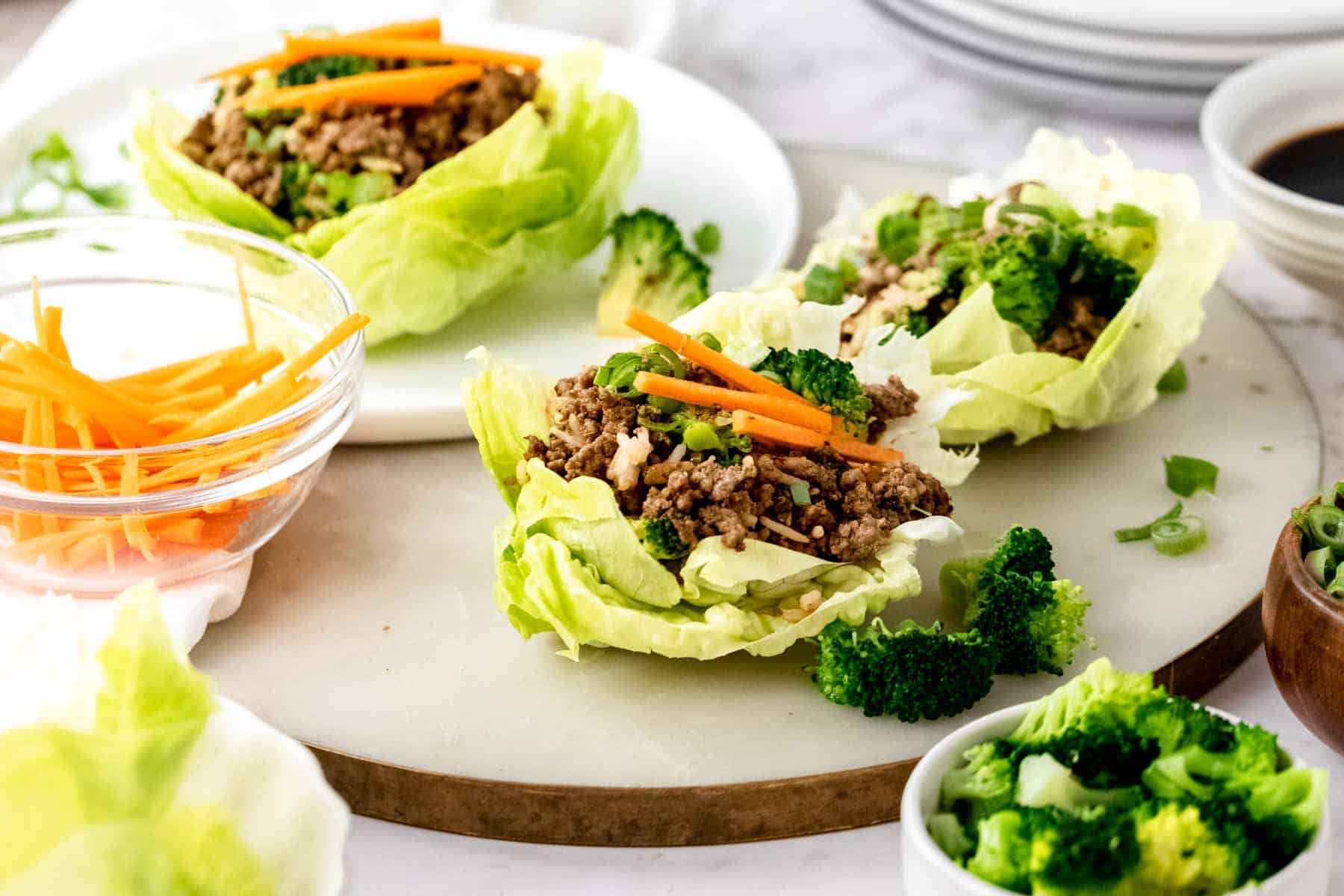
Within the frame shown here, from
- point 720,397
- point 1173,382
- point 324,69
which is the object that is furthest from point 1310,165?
point 324,69

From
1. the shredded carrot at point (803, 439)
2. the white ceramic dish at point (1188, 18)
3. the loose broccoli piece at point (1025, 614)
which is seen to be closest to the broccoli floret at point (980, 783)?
the loose broccoli piece at point (1025, 614)

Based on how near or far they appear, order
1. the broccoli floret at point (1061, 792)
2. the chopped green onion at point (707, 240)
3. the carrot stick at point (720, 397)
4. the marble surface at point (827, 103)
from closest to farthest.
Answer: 1. the broccoli floret at point (1061, 792)
2. the marble surface at point (827, 103)
3. the carrot stick at point (720, 397)
4. the chopped green onion at point (707, 240)

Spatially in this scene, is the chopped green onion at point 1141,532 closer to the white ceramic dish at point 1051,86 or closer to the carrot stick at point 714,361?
the carrot stick at point 714,361

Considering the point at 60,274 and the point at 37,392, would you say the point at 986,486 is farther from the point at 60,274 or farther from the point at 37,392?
the point at 60,274

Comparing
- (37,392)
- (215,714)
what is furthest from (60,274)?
(215,714)

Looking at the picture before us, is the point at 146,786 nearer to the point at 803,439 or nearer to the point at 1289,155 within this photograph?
the point at 803,439

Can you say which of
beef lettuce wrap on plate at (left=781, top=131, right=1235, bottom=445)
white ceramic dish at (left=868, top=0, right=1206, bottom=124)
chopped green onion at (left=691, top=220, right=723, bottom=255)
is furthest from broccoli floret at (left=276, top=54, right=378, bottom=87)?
white ceramic dish at (left=868, top=0, right=1206, bottom=124)
